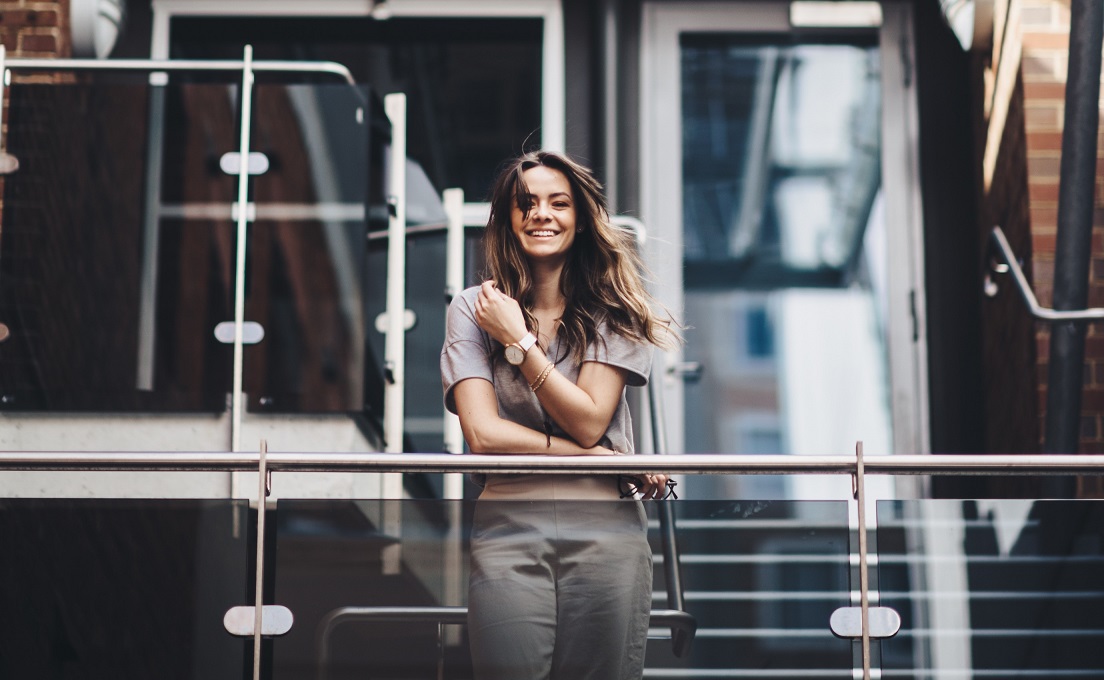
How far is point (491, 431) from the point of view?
3.14 metres

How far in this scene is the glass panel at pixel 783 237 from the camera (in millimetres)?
6770

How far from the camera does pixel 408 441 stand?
5.32 meters

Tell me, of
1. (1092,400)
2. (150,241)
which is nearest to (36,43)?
(150,241)

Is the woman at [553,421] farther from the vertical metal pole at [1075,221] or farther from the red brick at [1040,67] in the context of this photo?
the red brick at [1040,67]

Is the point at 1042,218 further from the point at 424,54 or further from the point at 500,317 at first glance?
the point at 500,317

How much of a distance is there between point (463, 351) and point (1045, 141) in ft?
10.2

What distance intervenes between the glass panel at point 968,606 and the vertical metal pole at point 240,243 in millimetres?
2269

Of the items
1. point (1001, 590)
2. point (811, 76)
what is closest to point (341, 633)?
point (1001, 590)

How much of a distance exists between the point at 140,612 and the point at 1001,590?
170cm

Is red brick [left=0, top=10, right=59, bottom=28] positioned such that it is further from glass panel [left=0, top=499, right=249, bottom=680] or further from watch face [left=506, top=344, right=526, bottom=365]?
watch face [left=506, top=344, right=526, bottom=365]

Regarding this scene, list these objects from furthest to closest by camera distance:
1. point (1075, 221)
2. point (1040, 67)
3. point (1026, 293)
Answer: point (1040, 67) < point (1026, 293) < point (1075, 221)

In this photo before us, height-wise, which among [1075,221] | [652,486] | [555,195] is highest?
[1075,221]

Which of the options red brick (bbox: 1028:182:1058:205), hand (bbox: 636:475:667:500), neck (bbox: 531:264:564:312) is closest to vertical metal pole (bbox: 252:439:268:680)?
neck (bbox: 531:264:564:312)

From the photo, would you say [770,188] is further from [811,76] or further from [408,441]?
[408,441]
